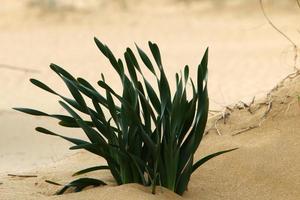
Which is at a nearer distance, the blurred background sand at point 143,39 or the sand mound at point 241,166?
the sand mound at point 241,166

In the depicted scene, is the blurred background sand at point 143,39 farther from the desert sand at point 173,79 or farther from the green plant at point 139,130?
the green plant at point 139,130

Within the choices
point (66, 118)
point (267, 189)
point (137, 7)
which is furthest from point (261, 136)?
point (137, 7)

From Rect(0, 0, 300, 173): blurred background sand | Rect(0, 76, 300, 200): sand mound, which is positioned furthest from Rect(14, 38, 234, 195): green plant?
Rect(0, 0, 300, 173): blurred background sand

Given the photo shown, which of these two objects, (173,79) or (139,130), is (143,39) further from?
(139,130)

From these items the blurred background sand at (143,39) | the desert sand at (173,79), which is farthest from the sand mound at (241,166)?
the blurred background sand at (143,39)

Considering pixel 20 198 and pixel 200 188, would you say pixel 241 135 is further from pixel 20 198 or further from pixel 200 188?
pixel 20 198

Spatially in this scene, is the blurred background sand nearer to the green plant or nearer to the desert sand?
the desert sand

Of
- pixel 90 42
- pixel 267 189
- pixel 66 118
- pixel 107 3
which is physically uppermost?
pixel 107 3
